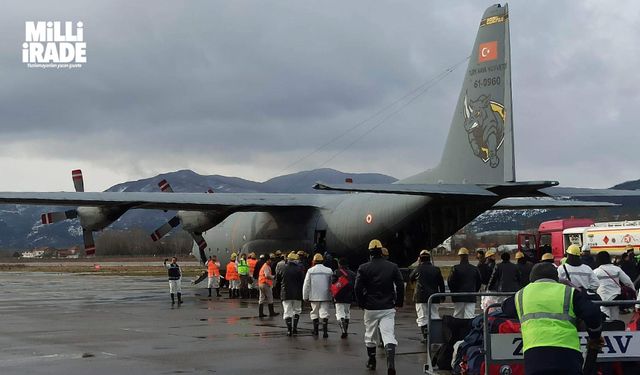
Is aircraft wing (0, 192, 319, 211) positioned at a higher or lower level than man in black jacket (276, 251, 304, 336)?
higher

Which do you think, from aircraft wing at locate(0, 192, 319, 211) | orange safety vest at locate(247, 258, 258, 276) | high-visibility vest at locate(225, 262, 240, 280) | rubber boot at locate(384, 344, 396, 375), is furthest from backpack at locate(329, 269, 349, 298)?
aircraft wing at locate(0, 192, 319, 211)

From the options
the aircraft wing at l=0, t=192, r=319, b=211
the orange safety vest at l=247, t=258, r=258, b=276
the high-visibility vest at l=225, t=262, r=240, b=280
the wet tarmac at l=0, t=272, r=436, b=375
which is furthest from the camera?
the aircraft wing at l=0, t=192, r=319, b=211

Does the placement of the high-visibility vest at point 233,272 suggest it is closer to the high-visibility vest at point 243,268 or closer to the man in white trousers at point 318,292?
the high-visibility vest at point 243,268

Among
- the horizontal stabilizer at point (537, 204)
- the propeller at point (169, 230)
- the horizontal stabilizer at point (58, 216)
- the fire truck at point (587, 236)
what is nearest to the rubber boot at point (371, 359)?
the horizontal stabilizer at point (537, 204)

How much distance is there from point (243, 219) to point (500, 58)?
1386 centimetres

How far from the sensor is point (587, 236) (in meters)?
46.0

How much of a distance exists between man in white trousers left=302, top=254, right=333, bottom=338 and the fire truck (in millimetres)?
25703

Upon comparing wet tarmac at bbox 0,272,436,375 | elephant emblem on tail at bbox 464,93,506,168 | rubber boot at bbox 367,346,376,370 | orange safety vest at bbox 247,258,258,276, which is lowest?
wet tarmac at bbox 0,272,436,375

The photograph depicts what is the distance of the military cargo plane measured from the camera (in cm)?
2255

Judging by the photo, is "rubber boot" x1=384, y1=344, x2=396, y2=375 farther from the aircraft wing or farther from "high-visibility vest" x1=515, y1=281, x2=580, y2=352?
the aircraft wing

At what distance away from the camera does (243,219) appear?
108 ft

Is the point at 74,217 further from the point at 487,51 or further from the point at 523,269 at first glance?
the point at 523,269

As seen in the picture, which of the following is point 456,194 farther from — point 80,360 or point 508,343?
point 508,343

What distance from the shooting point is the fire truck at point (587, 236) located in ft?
143
